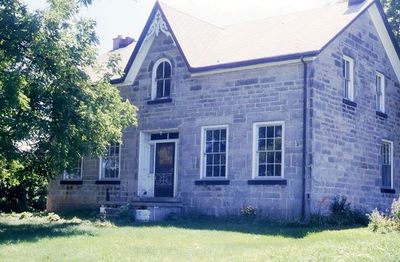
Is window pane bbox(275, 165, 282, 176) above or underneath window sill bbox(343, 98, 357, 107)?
underneath

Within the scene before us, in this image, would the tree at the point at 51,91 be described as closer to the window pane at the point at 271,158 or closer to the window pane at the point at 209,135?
the window pane at the point at 209,135

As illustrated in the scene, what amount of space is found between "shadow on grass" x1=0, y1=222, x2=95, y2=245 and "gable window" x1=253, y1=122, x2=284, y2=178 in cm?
583

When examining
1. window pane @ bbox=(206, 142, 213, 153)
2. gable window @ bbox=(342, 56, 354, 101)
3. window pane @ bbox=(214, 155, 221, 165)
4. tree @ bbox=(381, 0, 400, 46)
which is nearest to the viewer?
window pane @ bbox=(214, 155, 221, 165)

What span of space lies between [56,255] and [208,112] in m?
9.09

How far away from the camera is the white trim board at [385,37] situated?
2016 cm

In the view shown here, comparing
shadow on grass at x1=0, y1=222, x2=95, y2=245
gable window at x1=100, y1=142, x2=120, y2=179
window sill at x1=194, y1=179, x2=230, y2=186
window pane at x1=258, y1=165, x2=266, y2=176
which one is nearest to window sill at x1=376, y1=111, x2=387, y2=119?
window pane at x1=258, y1=165, x2=266, y2=176

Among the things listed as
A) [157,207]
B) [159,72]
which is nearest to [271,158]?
[157,207]

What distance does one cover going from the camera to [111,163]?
2098 centimetres

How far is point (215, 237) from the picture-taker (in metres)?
12.3

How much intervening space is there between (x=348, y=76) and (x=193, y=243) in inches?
389

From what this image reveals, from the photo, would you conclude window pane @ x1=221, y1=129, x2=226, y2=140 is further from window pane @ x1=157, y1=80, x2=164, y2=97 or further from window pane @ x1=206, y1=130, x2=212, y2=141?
window pane @ x1=157, y1=80, x2=164, y2=97

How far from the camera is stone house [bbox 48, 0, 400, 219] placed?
53.4 ft

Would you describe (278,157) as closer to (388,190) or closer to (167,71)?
(167,71)

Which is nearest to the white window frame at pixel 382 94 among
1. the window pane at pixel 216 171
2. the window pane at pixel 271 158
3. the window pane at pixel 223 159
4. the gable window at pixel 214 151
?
the window pane at pixel 271 158
